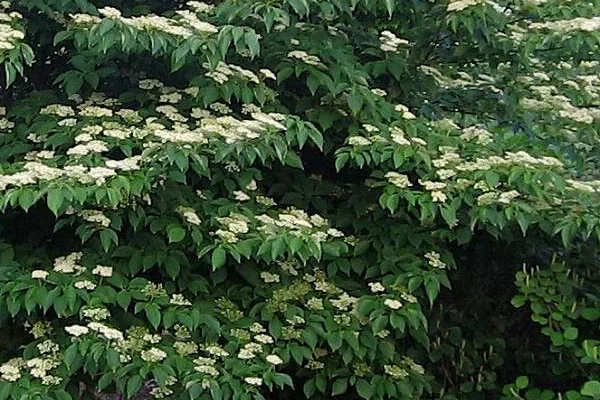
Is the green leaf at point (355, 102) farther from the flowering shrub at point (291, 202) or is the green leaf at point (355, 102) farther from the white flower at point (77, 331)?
→ the white flower at point (77, 331)

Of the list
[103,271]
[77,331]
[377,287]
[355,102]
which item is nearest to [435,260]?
A: [377,287]

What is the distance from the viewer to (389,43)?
9.80 feet

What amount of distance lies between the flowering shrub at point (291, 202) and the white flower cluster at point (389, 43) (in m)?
0.01

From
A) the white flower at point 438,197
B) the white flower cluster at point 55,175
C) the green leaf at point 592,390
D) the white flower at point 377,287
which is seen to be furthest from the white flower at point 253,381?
the green leaf at point 592,390

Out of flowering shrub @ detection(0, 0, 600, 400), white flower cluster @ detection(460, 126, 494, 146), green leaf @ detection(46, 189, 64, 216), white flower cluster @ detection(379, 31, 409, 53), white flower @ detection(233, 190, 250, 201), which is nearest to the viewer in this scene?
green leaf @ detection(46, 189, 64, 216)

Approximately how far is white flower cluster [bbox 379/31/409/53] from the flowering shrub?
10 millimetres

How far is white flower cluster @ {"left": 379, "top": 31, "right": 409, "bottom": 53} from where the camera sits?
298 cm

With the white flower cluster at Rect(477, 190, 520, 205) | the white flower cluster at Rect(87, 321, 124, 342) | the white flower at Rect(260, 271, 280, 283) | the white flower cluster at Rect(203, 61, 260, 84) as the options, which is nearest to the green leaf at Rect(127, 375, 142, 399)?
the white flower cluster at Rect(87, 321, 124, 342)

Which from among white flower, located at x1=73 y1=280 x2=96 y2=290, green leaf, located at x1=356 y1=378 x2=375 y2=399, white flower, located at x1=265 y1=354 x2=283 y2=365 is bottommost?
green leaf, located at x1=356 y1=378 x2=375 y2=399

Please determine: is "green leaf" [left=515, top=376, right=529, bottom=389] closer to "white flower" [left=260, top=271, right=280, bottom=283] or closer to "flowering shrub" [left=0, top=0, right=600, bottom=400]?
"flowering shrub" [left=0, top=0, right=600, bottom=400]

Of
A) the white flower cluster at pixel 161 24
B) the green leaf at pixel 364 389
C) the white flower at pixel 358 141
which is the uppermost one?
the white flower cluster at pixel 161 24

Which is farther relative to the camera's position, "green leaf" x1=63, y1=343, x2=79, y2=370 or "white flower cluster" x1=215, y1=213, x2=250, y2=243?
"white flower cluster" x1=215, y1=213, x2=250, y2=243

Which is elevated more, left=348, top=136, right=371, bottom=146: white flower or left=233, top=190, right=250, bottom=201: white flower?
left=348, top=136, right=371, bottom=146: white flower

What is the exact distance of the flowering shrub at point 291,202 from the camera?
2266 millimetres
